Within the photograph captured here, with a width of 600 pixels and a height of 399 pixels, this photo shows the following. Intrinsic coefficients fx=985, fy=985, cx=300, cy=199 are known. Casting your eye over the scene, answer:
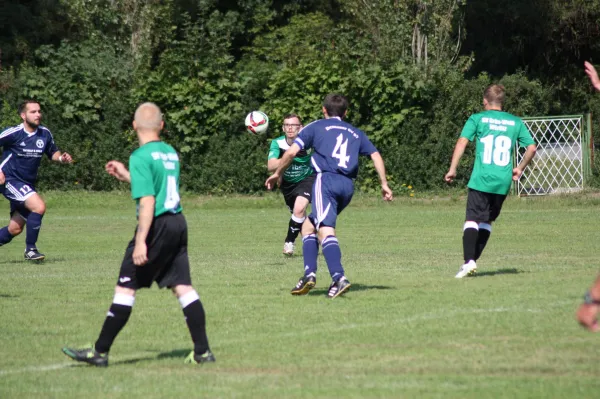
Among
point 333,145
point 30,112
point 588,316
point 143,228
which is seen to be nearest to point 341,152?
point 333,145

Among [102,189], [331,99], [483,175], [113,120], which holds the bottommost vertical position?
[102,189]

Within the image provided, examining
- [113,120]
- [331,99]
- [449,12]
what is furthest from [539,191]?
[331,99]

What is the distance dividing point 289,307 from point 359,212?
1407 cm

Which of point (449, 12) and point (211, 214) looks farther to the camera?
point (449, 12)

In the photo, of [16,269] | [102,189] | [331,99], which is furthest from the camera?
[102,189]

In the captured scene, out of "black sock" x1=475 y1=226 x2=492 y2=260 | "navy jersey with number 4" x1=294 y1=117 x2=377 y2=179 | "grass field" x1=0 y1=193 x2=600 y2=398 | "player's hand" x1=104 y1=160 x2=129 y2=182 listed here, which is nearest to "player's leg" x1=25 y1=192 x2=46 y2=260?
"grass field" x1=0 y1=193 x2=600 y2=398

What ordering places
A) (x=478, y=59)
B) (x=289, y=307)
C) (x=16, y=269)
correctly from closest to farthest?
1. (x=289, y=307)
2. (x=16, y=269)
3. (x=478, y=59)

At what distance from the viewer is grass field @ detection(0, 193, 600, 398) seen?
6.10 meters

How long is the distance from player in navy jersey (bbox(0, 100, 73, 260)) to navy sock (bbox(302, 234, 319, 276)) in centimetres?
489

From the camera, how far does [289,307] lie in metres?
9.11

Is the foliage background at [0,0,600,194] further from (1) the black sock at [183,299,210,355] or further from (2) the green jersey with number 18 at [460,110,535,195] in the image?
(1) the black sock at [183,299,210,355]

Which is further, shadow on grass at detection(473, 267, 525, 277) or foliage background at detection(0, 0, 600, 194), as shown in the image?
foliage background at detection(0, 0, 600, 194)

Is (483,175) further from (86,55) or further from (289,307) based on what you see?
(86,55)

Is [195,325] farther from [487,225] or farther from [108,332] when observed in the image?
[487,225]
